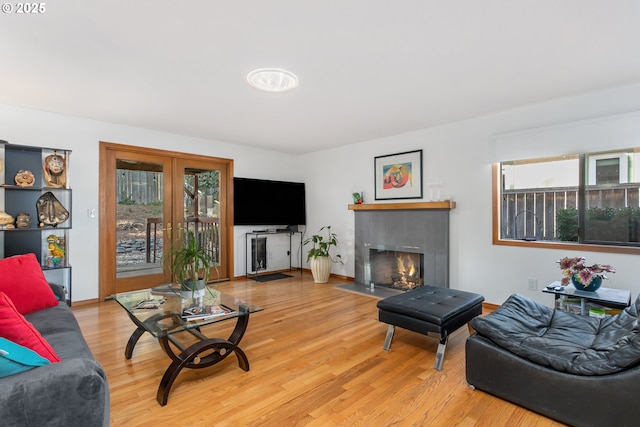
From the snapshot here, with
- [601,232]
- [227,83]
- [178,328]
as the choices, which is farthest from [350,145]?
[178,328]

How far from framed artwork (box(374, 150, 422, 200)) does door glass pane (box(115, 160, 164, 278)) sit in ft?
10.5

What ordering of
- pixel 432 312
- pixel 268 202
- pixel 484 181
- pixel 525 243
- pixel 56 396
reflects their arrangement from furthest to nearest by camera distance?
1. pixel 268 202
2. pixel 484 181
3. pixel 525 243
4. pixel 432 312
5. pixel 56 396

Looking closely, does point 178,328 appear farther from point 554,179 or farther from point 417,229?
point 554,179

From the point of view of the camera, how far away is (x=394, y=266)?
15.5ft

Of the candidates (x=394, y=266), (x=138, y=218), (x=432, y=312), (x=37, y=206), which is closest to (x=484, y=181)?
(x=394, y=266)

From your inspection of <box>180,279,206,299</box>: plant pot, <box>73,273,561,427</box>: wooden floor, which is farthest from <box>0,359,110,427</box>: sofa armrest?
<box>180,279,206,299</box>: plant pot

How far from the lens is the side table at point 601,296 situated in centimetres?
250

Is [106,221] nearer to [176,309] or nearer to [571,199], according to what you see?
[176,309]

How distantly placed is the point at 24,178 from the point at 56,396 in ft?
11.0

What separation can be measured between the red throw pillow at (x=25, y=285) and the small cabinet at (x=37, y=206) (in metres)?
1.21

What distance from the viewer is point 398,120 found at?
3930mm

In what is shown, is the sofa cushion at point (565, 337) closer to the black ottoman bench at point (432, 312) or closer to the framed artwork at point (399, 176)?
the black ottoman bench at point (432, 312)

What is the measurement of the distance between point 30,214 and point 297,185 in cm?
374

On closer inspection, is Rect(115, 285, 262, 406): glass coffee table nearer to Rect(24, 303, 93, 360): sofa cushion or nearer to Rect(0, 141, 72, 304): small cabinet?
Rect(24, 303, 93, 360): sofa cushion
